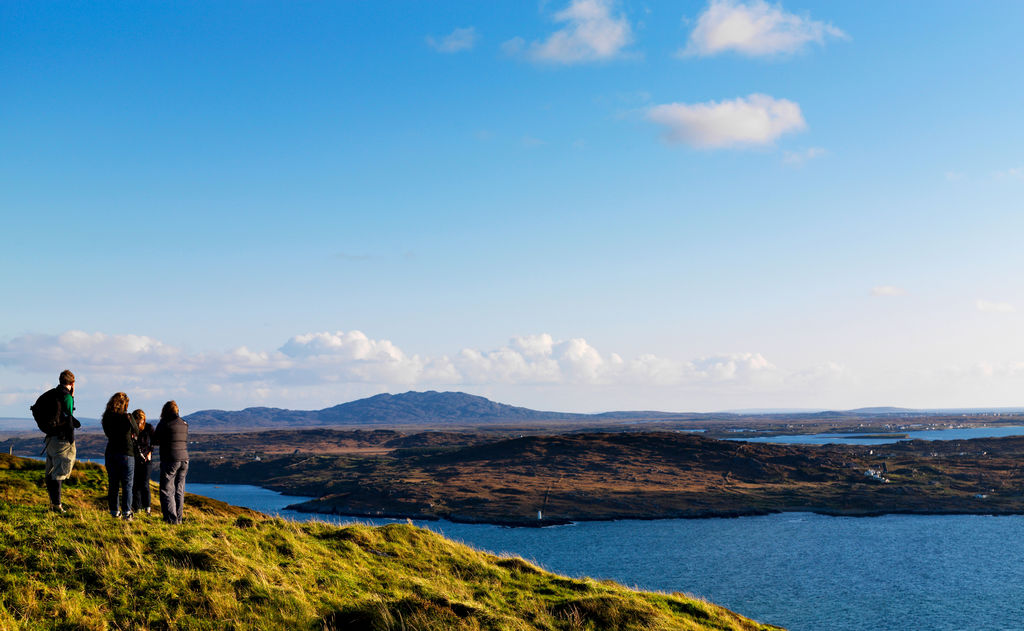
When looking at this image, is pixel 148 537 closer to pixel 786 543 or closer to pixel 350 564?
pixel 350 564

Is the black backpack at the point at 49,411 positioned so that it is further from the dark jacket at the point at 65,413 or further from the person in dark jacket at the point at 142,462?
the person in dark jacket at the point at 142,462

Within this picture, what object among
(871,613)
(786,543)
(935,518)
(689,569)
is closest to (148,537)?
(871,613)

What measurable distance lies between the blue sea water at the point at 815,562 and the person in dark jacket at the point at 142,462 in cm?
5219

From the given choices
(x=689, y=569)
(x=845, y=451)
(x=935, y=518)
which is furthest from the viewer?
(x=845, y=451)

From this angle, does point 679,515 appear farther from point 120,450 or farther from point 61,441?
point 61,441

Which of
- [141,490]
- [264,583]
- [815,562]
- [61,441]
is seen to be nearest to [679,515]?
[815,562]

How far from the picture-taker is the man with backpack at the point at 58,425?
57.9 ft

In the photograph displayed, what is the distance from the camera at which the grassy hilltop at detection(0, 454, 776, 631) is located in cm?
1383

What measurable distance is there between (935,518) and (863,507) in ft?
39.8

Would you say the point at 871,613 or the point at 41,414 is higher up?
the point at 41,414

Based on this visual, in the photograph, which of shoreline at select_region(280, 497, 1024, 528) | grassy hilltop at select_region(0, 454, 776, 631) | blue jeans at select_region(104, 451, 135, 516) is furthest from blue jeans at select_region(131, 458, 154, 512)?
shoreline at select_region(280, 497, 1024, 528)

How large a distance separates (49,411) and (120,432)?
5.82ft

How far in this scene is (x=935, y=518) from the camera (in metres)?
116

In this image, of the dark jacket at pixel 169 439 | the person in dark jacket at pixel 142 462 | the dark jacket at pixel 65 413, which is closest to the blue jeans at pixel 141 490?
the person in dark jacket at pixel 142 462
